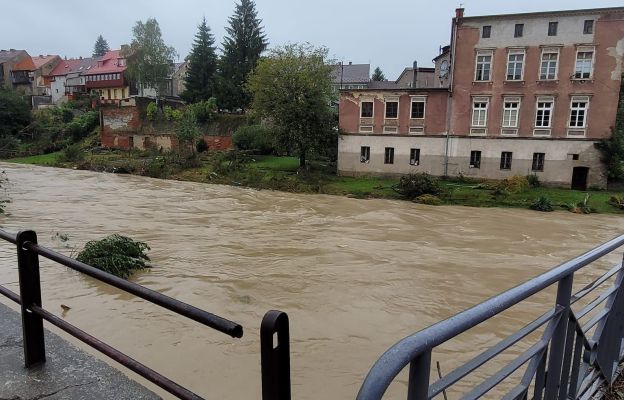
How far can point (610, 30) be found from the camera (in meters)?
29.9

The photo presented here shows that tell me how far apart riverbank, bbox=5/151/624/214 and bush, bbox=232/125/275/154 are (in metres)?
0.97

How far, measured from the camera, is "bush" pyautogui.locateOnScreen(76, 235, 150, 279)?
34.7 ft

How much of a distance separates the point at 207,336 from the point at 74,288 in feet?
13.0

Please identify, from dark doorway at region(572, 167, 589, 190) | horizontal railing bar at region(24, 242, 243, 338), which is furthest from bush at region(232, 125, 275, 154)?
horizontal railing bar at region(24, 242, 243, 338)

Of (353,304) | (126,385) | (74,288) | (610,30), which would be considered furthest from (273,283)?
(610,30)

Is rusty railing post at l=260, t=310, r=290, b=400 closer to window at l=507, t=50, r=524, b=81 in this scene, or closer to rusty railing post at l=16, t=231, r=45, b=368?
rusty railing post at l=16, t=231, r=45, b=368

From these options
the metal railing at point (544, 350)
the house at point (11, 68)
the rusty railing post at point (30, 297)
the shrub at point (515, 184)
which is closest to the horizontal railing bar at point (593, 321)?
the metal railing at point (544, 350)

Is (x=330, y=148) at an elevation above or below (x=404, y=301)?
above

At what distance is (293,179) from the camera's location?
32.5 metres

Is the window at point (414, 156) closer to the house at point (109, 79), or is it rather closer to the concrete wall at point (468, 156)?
the concrete wall at point (468, 156)

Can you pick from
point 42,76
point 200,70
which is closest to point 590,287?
point 200,70

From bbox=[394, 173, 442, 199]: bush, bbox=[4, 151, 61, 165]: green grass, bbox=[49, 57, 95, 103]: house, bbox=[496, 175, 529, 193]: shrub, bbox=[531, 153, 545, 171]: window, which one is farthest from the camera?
bbox=[49, 57, 95, 103]: house

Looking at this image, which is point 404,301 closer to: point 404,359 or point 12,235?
point 12,235

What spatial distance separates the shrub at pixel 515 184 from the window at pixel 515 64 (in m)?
7.18
